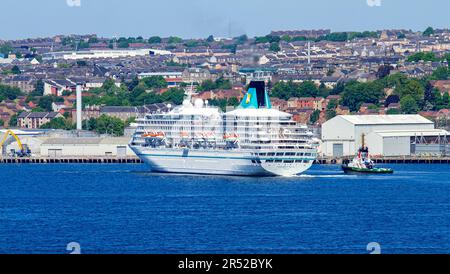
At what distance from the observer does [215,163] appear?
1585 inches

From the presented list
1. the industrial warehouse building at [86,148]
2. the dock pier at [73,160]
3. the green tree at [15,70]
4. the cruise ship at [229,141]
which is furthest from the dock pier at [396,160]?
the green tree at [15,70]

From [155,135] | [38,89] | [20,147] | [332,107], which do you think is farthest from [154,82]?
[155,135]

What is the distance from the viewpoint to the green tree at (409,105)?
70562 mm

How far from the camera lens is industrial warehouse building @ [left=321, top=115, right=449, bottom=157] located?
54.8m

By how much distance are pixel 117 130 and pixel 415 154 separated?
16.5 meters

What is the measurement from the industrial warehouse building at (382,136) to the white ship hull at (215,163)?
44.0 feet

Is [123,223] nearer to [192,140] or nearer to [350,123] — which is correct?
[192,140]

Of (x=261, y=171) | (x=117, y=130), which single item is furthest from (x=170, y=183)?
(x=117, y=130)

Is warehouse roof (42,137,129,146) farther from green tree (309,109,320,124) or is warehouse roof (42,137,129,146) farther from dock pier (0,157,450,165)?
green tree (309,109,320,124)

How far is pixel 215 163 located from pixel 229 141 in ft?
2.59

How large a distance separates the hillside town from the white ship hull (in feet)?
10.4

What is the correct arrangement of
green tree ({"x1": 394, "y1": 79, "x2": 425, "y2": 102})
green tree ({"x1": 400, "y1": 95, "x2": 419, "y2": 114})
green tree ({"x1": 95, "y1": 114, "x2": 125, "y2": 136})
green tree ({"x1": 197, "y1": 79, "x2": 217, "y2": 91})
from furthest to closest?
green tree ({"x1": 197, "y1": 79, "x2": 217, "y2": 91}) < green tree ({"x1": 394, "y1": 79, "x2": 425, "y2": 102}) < green tree ({"x1": 400, "y1": 95, "x2": 419, "y2": 114}) < green tree ({"x1": 95, "y1": 114, "x2": 125, "y2": 136})

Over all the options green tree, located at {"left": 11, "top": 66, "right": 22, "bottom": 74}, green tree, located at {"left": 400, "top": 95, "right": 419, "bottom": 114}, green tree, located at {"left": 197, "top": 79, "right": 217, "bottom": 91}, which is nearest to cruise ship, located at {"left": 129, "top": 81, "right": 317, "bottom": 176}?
green tree, located at {"left": 400, "top": 95, "right": 419, "bottom": 114}

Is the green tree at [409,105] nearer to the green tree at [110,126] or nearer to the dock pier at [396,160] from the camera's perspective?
the green tree at [110,126]
